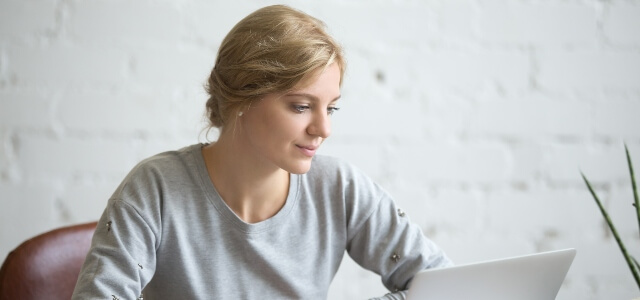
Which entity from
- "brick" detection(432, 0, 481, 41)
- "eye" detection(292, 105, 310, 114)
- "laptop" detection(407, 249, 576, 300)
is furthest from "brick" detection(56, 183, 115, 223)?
"laptop" detection(407, 249, 576, 300)

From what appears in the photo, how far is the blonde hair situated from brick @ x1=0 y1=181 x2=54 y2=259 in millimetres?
646

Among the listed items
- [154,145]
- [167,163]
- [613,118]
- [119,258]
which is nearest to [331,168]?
[167,163]

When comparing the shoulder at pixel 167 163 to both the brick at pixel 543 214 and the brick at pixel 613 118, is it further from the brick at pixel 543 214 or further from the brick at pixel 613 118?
the brick at pixel 613 118

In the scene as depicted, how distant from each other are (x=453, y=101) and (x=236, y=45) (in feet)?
2.44

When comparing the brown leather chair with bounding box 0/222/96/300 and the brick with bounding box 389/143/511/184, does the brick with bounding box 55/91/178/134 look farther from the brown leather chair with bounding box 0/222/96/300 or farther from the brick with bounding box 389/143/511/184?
the brick with bounding box 389/143/511/184

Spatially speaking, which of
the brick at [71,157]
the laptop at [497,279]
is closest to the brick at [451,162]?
the brick at [71,157]

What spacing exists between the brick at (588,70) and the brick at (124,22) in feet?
2.74

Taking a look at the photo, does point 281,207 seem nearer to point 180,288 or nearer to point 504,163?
point 180,288

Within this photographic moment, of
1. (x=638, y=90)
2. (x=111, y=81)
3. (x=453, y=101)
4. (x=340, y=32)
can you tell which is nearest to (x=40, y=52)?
(x=111, y=81)

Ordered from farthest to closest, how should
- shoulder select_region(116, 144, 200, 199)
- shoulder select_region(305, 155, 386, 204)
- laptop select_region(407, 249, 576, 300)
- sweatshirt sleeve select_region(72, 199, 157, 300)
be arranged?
shoulder select_region(305, 155, 386, 204), shoulder select_region(116, 144, 200, 199), sweatshirt sleeve select_region(72, 199, 157, 300), laptop select_region(407, 249, 576, 300)

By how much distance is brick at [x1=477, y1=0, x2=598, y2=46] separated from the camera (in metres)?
1.71

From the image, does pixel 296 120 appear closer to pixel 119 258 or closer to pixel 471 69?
pixel 119 258

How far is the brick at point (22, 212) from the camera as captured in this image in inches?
61.9

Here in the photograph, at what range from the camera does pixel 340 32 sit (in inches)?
65.1
